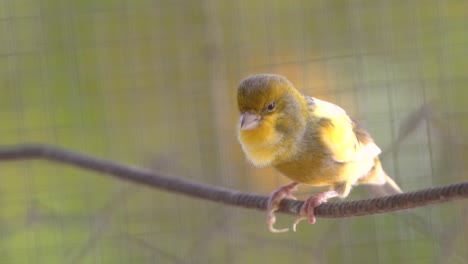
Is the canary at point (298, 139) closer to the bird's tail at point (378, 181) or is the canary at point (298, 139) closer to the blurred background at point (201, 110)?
the bird's tail at point (378, 181)

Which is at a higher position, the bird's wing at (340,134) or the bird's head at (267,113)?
the bird's head at (267,113)

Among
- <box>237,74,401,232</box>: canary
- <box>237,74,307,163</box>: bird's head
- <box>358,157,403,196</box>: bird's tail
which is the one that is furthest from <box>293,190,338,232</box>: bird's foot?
<box>358,157,403,196</box>: bird's tail

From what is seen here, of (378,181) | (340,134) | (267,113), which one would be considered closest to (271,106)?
(267,113)

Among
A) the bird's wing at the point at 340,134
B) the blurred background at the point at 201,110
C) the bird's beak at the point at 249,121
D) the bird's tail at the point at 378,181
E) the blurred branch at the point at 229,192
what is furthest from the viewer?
the blurred background at the point at 201,110

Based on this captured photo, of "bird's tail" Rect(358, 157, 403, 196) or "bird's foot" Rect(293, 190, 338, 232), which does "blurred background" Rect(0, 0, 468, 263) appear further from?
"bird's foot" Rect(293, 190, 338, 232)

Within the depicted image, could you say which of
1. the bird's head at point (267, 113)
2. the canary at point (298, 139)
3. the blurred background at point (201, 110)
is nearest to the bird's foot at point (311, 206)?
the canary at point (298, 139)

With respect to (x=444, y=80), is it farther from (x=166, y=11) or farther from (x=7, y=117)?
(x=7, y=117)

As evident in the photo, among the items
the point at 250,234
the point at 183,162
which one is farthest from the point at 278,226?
the point at 183,162
